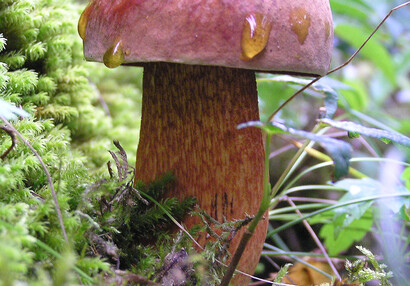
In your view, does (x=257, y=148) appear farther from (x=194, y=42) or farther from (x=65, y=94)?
(x=65, y=94)

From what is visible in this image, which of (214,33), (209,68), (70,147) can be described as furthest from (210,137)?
(70,147)

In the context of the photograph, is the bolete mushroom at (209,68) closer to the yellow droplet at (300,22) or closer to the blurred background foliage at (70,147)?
the yellow droplet at (300,22)

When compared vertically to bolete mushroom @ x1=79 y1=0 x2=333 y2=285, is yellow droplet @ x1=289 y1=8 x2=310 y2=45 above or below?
above

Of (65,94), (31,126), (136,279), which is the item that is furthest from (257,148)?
(65,94)

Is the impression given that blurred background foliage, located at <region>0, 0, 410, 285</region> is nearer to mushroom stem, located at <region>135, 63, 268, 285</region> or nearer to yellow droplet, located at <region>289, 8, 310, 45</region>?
mushroom stem, located at <region>135, 63, 268, 285</region>

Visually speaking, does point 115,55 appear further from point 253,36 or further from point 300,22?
point 300,22

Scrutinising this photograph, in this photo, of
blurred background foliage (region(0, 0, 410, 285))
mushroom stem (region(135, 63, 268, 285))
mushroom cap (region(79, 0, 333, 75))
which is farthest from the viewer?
mushroom stem (region(135, 63, 268, 285))

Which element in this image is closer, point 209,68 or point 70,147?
point 209,68

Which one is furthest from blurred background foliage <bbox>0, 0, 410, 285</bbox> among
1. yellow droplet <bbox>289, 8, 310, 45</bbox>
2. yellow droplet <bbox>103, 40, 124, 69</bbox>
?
yellow droplet <bbox>289, 8, 310, 45</bbox>
